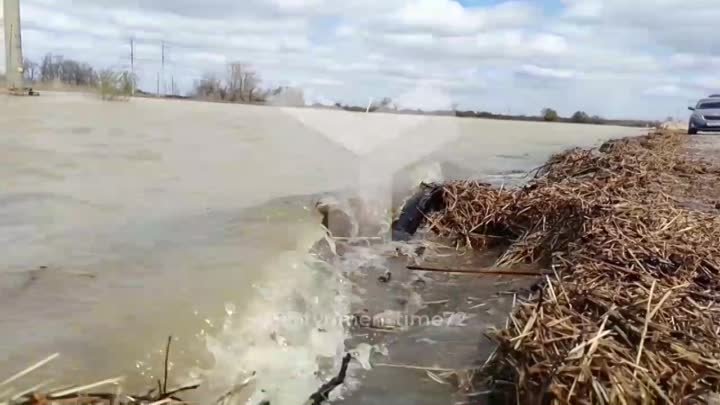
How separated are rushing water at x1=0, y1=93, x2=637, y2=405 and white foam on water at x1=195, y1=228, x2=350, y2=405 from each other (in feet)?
0.05

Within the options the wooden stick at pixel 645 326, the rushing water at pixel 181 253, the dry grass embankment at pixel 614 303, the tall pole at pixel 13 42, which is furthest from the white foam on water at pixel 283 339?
the tall pole at pixel 13 42

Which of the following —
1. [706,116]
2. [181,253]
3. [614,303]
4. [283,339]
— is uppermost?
[706,116]

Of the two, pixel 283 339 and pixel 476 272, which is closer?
pixel 283 339

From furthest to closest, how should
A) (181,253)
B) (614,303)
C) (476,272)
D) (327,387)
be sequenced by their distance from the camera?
1. (181,253)
2. (476,272)
3. (327,387)
4. (614,303)

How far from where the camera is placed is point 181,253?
6.61 meters

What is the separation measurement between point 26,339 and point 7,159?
9922mm

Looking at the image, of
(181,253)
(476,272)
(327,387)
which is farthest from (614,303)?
(181,253)

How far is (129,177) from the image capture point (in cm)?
1220

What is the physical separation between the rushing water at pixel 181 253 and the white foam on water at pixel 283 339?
15 millimetres

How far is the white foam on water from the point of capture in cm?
381

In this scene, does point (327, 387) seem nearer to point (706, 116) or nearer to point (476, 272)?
point (476, 272)

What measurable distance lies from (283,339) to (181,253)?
244 cm

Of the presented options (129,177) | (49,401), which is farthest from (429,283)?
(129,177)

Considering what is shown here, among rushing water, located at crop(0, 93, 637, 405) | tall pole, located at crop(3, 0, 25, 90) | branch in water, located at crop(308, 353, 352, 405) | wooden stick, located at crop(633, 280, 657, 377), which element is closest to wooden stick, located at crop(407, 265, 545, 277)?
rushing water, located at crop(0, 93, 637, 405)
